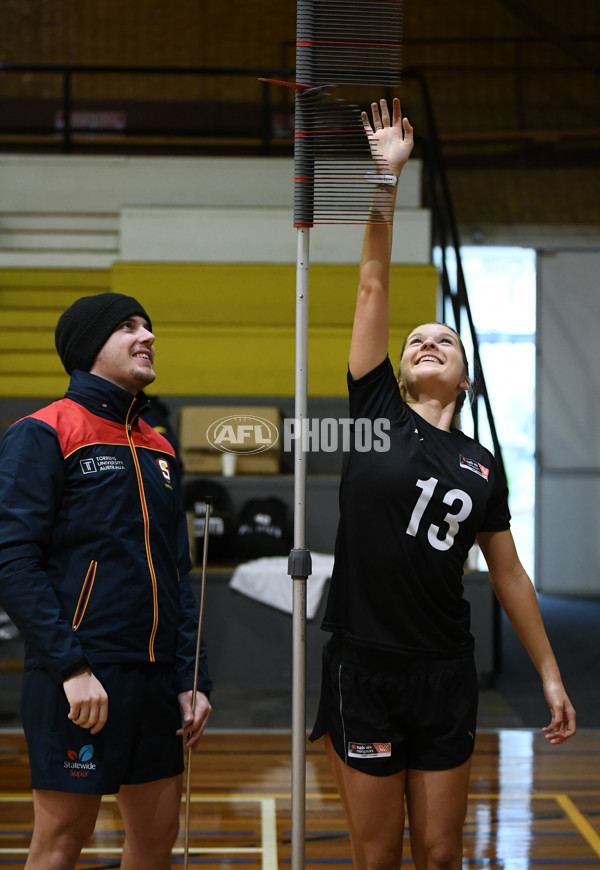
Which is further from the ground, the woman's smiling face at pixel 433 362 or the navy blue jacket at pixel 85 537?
the woman's smiling face at pixel 433 362

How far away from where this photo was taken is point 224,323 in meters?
6.20

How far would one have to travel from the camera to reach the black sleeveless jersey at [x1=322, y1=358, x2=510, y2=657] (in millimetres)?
1681

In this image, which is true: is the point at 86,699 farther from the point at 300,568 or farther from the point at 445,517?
the point at 445,517

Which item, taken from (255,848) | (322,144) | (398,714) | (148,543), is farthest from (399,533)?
(255,848)

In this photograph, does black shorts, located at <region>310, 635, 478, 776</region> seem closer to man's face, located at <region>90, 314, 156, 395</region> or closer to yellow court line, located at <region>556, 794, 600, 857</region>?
man's face, located at <region>90, 314, 156, 395</region>

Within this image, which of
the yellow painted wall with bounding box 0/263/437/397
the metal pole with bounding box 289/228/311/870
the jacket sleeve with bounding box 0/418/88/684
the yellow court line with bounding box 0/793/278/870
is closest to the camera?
the metal pole with bounding box 289/228/311/870

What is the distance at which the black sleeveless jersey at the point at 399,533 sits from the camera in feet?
5.51

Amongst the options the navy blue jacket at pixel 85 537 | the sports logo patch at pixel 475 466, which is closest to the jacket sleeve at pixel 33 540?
the navy blue jacket at pixel 85 537

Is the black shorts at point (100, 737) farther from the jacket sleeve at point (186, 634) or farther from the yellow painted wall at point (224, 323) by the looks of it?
the yellow painted wall at point (224, 323)

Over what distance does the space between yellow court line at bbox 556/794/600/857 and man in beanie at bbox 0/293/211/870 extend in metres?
1.63

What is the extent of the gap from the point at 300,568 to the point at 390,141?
2.29 feet

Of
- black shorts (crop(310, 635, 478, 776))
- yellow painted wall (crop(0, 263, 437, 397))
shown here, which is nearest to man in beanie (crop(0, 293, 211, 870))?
black shorts (crop(310, 635, 478, 776))

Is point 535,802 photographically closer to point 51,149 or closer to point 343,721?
point 343,721

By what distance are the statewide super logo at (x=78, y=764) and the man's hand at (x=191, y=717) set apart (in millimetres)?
202
